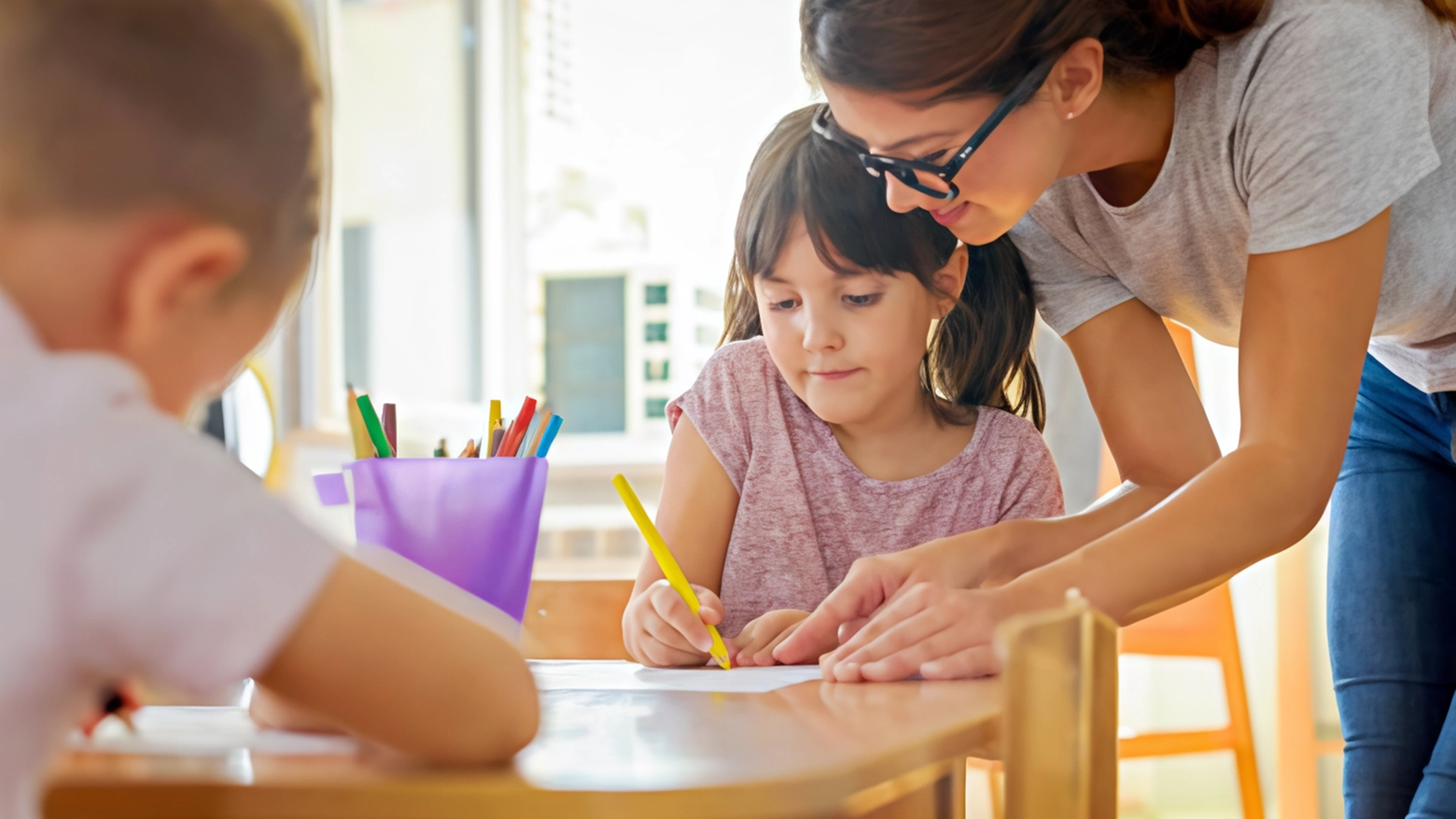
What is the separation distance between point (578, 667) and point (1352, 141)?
68 cm

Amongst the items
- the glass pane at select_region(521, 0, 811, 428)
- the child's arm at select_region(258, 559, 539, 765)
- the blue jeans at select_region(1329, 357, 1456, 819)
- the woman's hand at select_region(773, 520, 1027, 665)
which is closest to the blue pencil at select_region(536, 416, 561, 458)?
the woman's hand at select_region(773, 520, 1027, 665)

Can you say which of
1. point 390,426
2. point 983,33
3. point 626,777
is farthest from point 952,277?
point 626,777

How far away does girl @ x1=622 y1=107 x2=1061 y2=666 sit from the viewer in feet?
3.69

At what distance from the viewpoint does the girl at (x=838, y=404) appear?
113 centimetres

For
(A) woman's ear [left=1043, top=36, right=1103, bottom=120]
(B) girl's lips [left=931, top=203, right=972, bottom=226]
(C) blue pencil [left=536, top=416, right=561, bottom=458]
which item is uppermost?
(A) woman's ear [left=1043, top=36, right=1103, bottom=120]

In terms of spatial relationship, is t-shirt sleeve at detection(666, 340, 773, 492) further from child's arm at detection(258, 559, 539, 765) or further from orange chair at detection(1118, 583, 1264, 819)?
orange chair at detection(1118, 583, 1264, 819)

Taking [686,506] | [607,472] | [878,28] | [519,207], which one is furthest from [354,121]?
[878,28]

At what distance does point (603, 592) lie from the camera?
112cm

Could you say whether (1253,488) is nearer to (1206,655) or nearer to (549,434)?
(549,434)

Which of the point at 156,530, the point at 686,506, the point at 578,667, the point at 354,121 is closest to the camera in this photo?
the point at 156,530

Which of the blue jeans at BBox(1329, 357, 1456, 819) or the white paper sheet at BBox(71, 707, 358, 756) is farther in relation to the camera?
the blue jeans at BBox(1329, 357, 1456, 819)

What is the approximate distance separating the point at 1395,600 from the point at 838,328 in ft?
1.90

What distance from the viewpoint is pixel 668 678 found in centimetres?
74

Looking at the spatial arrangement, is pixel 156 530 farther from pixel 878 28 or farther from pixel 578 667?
pixel 878 28
